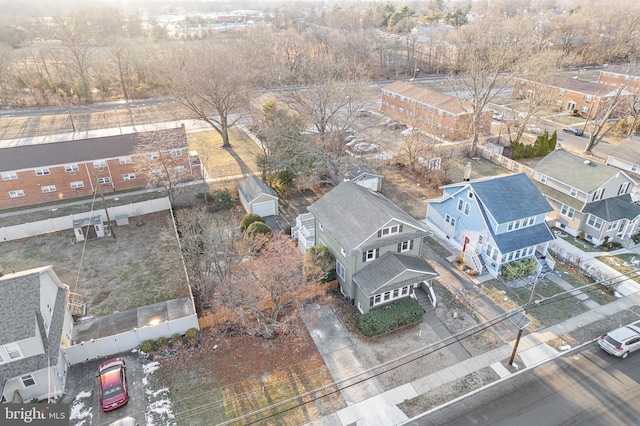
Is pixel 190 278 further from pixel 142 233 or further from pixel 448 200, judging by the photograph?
pixel 448 200

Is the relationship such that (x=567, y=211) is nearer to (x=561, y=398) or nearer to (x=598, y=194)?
(x=598, y=194)

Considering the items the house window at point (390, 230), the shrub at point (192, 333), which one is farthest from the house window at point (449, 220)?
the shrub at point (192, 333)

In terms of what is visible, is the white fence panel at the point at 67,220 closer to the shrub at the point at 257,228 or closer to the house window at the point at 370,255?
the shrub at the point at 257,228

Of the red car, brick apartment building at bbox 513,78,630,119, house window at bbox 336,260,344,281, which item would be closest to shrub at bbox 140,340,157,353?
the red car

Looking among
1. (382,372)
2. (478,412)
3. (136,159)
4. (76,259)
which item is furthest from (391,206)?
(136,159)

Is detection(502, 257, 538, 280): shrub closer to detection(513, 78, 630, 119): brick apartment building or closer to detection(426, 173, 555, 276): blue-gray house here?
detection(426, 173, 555, 276): blue-gray house
